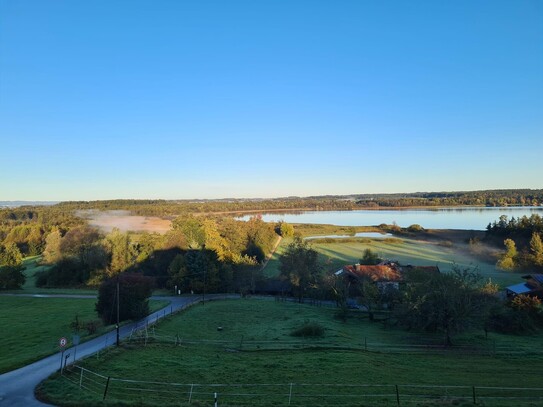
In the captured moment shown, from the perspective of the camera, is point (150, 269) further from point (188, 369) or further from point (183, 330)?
point (188, 369)

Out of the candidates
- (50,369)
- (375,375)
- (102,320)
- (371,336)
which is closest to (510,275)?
(371,336)

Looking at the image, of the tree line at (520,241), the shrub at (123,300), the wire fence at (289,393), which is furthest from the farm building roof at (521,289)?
the shrub at (123,300)

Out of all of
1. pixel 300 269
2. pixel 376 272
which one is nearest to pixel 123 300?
Answer: pixel 300 269

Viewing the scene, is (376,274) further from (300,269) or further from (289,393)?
(289,393)

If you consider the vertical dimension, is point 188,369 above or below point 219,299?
above

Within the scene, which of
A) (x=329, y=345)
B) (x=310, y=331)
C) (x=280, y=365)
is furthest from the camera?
(x=310, y=331)

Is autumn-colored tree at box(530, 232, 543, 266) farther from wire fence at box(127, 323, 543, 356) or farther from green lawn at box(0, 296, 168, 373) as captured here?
green lawn at box(0, 296, 168, 373)
